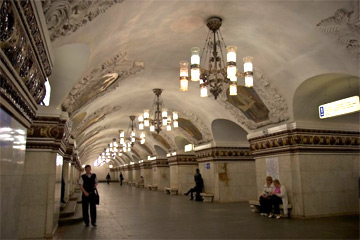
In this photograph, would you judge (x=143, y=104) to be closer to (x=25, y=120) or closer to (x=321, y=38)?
(x=321, y=38)

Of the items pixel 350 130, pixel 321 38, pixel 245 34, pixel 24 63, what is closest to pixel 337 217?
pixel 350 130

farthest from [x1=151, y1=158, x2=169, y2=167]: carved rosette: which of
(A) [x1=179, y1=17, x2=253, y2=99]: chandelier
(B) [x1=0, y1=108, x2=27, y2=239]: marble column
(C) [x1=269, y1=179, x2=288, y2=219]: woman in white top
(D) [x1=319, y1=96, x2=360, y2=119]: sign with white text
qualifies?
(B) [x1=0, y1=108, x2=27, y2=239]: marble column

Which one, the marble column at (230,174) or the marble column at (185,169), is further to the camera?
the marble column at (185,169)

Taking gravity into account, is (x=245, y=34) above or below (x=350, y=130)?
above

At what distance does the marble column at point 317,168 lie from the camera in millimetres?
8492

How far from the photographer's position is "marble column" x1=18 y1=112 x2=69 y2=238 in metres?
5.52

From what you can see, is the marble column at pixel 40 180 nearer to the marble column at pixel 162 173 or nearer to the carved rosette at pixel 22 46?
the carved rosette at pixel 22 46

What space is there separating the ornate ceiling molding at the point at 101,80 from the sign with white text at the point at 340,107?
513cm

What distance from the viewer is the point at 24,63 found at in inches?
113

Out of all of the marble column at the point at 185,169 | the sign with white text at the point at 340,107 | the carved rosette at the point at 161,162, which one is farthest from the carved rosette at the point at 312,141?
the carved rosette at the point at 161,162

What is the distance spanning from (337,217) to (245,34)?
17.8 ft

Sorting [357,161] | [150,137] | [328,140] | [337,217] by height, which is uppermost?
[150,137]

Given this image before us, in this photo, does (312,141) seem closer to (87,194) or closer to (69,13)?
(87,194)

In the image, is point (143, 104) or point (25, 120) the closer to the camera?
point (25, 120)
